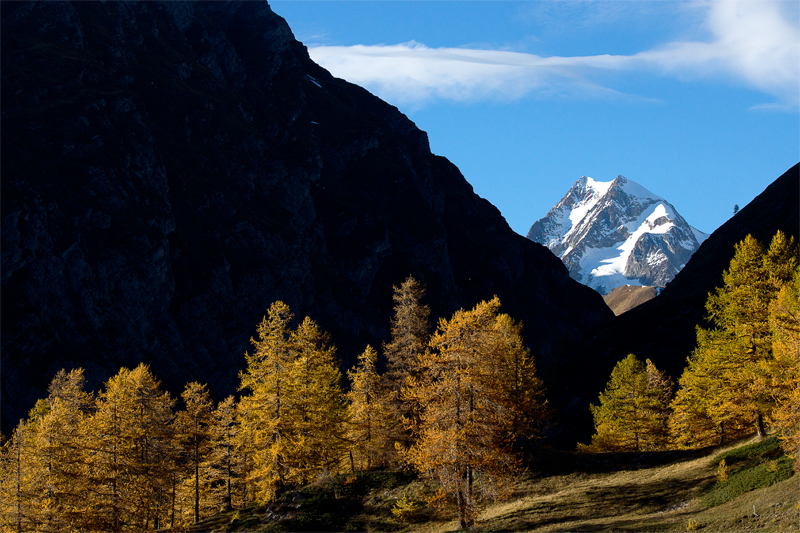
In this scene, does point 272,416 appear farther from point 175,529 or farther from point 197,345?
point 197,345

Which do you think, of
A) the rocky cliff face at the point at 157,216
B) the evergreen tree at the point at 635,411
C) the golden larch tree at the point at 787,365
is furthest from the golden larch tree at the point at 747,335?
the rocky cliff face at the point at 157,216

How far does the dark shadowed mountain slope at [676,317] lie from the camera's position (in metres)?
106

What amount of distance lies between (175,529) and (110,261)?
260 ft

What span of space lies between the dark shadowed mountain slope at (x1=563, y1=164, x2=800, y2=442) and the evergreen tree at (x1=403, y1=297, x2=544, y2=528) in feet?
223

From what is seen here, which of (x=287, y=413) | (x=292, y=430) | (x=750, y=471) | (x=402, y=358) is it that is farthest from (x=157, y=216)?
(x=750, y=471)

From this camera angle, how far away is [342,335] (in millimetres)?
141375

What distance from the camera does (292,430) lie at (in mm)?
34906

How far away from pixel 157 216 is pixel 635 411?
9364 cm

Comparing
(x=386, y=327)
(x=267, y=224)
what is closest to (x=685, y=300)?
(x=386, y=327)

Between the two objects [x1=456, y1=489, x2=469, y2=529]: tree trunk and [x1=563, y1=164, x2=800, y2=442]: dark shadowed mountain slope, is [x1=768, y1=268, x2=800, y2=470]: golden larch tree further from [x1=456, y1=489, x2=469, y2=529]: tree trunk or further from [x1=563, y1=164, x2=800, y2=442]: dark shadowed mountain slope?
[x1=563, y1=164, x2=800, y2=442]: dark shadowed mountain slope

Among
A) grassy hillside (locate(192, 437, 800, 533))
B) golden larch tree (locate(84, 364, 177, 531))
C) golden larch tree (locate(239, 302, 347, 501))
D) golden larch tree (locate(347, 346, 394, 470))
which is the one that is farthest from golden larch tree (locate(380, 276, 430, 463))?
golden larch tree (locate(84, 364, 177, 531))

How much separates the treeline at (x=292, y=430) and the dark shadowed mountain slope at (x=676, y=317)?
192 ft

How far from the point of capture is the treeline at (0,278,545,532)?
26969 millimetres

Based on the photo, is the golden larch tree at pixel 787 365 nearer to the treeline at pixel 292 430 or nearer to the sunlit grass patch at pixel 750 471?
the sunlit grass patch at pixel 750 471
